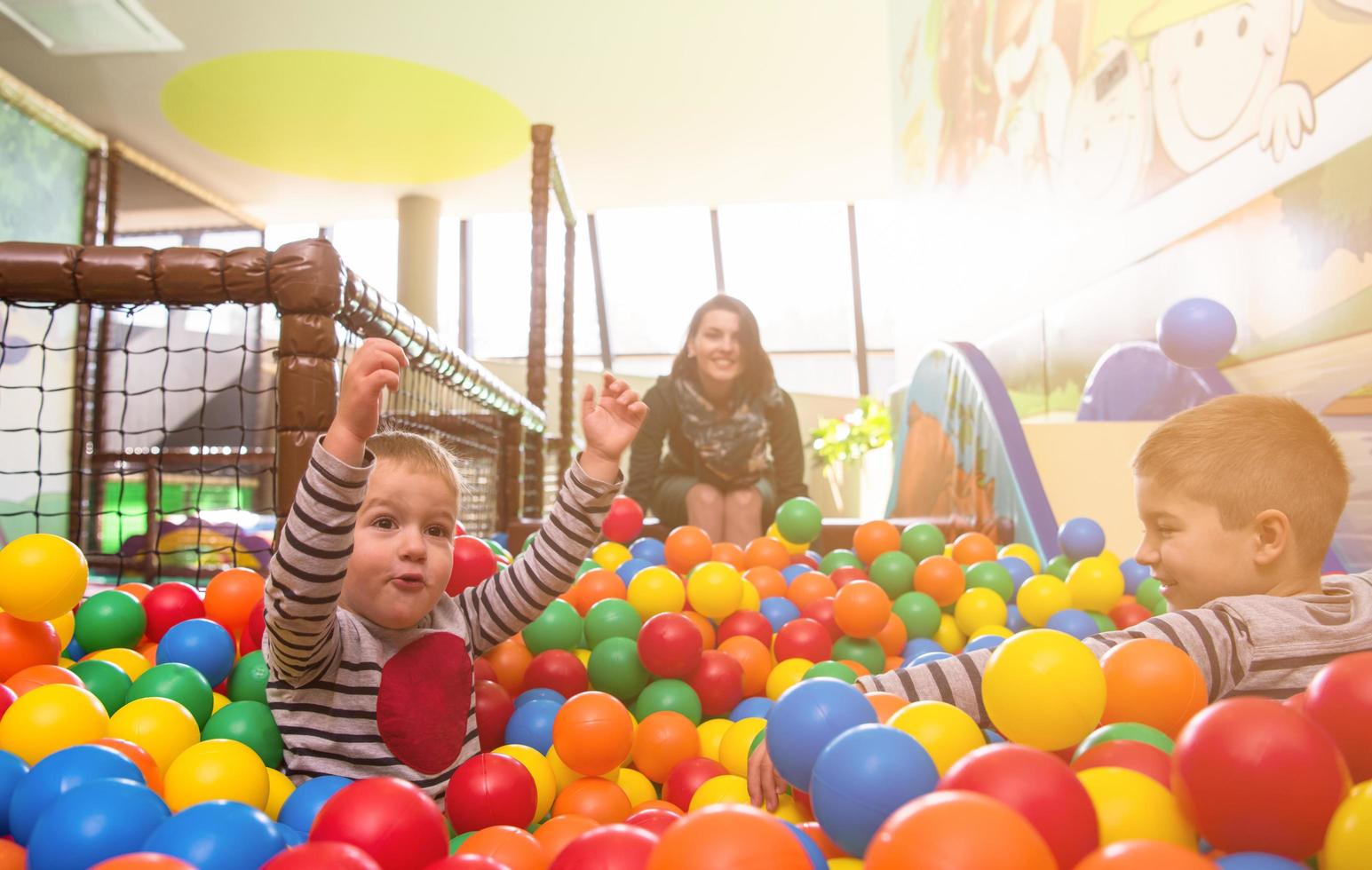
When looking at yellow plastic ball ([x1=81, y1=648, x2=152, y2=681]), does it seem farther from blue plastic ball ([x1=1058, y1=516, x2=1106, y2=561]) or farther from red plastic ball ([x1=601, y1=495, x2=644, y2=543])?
blue plastic ball ([x1=1058, y1=516, x2=1106, y2=561])

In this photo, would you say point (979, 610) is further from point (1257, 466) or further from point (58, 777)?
point (58, 777)

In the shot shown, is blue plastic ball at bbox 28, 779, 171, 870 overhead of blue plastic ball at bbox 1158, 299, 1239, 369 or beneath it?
beneath

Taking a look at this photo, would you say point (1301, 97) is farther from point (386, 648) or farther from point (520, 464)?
point (520, 464)

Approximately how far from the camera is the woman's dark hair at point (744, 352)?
109 inches

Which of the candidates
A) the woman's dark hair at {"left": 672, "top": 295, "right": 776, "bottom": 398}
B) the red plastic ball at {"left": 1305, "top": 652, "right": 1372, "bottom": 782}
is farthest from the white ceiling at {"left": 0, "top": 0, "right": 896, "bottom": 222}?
the red plastic ball at {"left": 1305, "top": 652, "right": 1372, "bottom": 782}

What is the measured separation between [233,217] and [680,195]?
3.34 meters

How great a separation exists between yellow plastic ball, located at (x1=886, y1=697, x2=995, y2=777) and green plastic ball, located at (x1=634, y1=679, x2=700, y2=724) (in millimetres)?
558

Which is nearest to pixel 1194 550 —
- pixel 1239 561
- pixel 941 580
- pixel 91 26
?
pixel 1239 561

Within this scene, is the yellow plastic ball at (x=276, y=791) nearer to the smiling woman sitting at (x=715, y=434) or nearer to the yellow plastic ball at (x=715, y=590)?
the yellow plastic ball at (x=715, y=590)

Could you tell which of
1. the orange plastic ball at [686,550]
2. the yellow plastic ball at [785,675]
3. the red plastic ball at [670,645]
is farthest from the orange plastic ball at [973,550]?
the red plastic ball at [670,645]

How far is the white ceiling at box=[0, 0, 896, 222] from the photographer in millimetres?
4617

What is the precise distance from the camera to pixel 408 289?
688 centimetres

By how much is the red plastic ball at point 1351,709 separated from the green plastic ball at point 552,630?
40.2 inches

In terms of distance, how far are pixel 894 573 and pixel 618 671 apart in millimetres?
702
